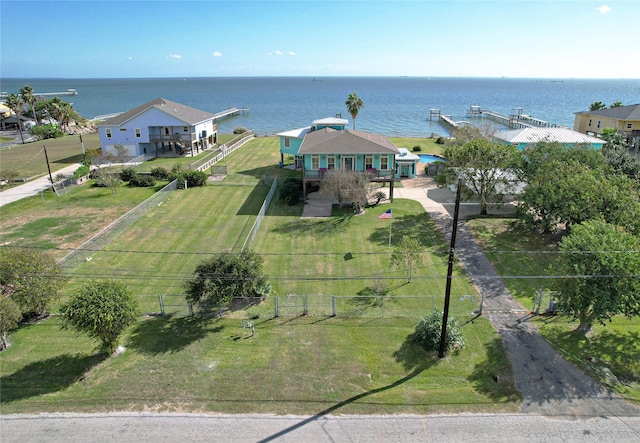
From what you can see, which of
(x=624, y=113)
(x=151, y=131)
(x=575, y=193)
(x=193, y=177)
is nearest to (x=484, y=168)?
(x=575, y=193)

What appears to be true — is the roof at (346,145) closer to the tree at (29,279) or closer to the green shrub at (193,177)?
the green shrub at (193,177)

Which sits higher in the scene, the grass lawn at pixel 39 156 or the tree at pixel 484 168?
the tree at pixel 484 168


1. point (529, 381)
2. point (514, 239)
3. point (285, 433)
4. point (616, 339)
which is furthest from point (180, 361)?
point (514, 239)

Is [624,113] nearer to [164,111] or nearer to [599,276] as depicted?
[599,276]

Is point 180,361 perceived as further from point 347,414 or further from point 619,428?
point 619,428

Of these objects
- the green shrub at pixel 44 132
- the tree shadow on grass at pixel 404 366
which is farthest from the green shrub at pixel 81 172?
the tree shadow on grass at pixel 404 366

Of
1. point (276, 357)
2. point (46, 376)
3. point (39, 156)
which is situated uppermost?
point (39, 156)
